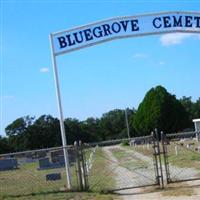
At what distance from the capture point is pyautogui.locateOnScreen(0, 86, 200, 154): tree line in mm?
90375

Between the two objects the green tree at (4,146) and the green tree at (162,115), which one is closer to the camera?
the green tree at (162,115)

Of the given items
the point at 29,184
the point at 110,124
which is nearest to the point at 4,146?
the point at 110,124

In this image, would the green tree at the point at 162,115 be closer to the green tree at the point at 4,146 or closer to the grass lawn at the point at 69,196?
the green tree at the point at 4,146

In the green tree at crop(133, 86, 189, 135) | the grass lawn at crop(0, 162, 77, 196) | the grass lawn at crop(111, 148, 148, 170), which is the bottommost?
the grass lawn at crop(111, 148, 148, 170)

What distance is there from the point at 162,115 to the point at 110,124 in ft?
205

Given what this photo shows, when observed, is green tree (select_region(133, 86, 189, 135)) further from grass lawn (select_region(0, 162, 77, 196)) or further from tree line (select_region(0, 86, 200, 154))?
grass lawn (select_region(0, 162, 77, 196))

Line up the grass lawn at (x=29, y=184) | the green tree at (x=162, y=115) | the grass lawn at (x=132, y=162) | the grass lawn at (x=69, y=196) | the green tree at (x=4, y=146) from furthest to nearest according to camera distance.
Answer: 1. the green tree at (x=4, y=146)
2. the green tree at (x=162, y=115)
3. the grass lawn at (x=132, y=162)
4. the grass lawn at (x=29, y=184)
5. the grass lawn at (x=69, y=196)

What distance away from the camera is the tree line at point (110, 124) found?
9038 centimetres

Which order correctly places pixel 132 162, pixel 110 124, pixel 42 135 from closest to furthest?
pixel 132 162
pixel 42 135
pixel 110 124

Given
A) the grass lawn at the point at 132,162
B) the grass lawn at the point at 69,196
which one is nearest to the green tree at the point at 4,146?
the grass lawn at the point at 132,162

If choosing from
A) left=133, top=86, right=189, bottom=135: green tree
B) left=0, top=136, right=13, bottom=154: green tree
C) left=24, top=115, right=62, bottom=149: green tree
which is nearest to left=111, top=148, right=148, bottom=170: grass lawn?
left=133, top=86, right=189, bottom=135: green tree

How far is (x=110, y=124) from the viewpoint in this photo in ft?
497

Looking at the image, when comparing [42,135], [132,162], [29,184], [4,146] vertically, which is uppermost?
[42,135]

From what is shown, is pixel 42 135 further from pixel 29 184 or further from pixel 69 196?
pixel 69 196
